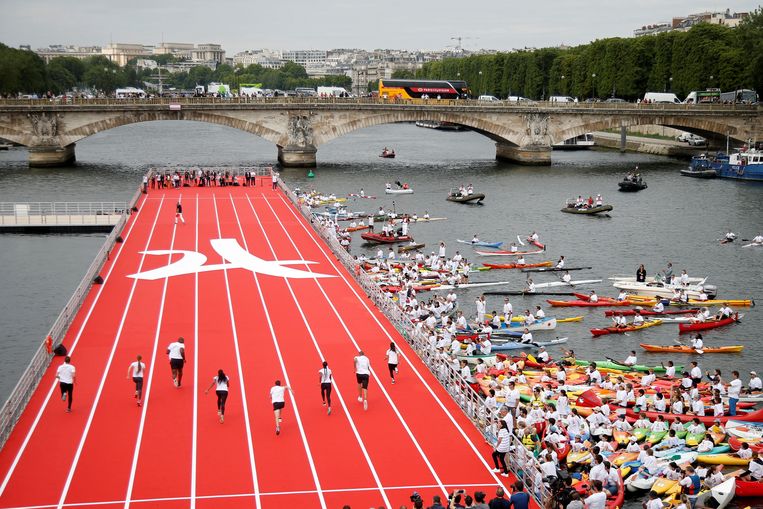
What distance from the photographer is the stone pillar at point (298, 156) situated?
102812 mm

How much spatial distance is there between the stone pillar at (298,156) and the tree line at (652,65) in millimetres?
54942

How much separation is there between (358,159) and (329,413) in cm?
9185

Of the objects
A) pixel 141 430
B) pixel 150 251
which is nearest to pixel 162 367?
pixel 141 430

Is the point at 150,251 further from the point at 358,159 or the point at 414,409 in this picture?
the point at 358,159

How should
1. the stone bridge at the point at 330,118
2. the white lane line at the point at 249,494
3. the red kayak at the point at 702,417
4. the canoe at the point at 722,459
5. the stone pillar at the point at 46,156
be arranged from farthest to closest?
the stone pillar at the point at 46,156 → the stone bridge at the point at 330,118 → the red kayak at the point at 702,417 → the canoe at the point at 722,459 → the white lane line at the point at 249,494

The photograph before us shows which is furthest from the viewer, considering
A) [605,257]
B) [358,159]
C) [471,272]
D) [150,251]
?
[358,159]

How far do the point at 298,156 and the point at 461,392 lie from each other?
78.4 metres

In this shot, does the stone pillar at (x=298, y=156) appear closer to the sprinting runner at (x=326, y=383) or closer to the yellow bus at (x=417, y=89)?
the yellow bus at (x=417, y=89)

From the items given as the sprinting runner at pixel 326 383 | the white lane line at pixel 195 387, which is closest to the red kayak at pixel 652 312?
the white lane line at pixel 195 387

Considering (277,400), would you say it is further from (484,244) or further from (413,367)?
(484,244)

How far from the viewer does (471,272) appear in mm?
54406

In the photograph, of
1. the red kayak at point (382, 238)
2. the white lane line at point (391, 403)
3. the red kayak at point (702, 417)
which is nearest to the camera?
the white lane line at point (391, 403)

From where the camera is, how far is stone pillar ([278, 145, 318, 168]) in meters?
103

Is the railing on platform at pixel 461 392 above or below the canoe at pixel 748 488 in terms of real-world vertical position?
above
